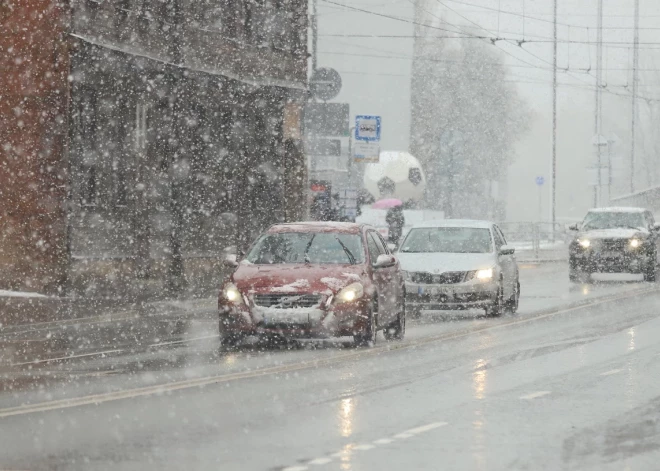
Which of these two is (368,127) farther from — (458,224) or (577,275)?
(458,224)

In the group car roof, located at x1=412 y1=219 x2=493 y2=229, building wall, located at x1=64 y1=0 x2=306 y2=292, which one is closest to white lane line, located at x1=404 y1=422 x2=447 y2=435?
car roof, located at x1=412 y1=219 x2=493 y2=229

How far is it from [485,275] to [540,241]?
129ft

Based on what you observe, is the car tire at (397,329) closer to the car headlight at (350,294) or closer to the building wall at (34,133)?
the car headlight at (350,294)

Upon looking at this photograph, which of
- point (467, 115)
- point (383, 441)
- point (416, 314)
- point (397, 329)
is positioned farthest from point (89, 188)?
point (467, 115)

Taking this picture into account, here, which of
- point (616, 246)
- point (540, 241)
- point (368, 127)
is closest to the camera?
point (616, 246)

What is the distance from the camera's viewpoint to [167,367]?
14781 mm

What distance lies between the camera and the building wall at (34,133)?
28344mm

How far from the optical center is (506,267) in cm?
2361

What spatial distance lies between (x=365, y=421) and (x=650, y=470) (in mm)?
2594

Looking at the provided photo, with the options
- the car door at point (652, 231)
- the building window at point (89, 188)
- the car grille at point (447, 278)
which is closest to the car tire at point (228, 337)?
the car grille at point (447, 278)

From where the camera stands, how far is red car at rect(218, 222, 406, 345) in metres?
16.5

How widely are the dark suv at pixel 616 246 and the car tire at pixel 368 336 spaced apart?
1747cm

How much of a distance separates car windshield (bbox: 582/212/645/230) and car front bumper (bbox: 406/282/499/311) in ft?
42.4

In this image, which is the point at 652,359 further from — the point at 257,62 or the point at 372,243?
the point at 257,62
